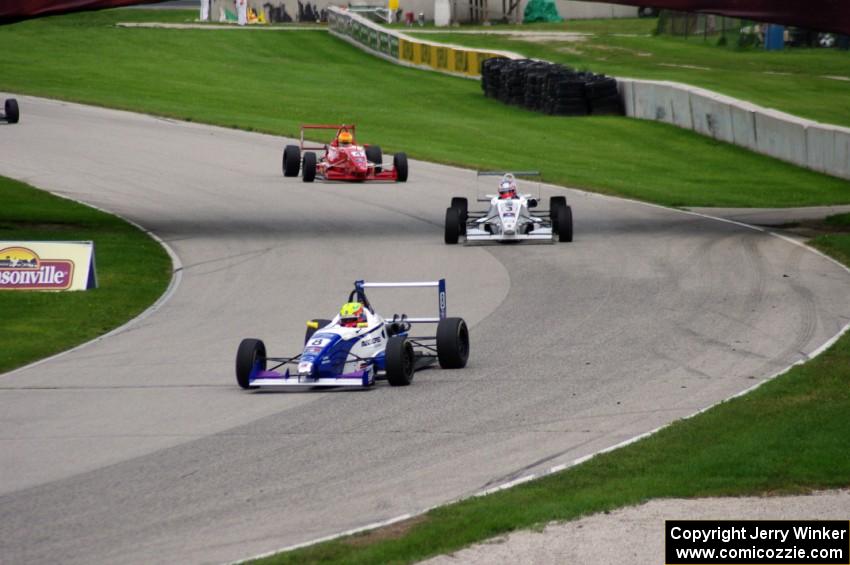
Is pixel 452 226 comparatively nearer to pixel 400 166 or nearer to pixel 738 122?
pixel 400 166

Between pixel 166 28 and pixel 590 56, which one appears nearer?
pixel 590 56

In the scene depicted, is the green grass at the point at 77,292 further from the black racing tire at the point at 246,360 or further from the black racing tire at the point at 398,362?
the black racing tire at the point at 398,362

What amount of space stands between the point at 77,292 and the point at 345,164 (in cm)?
1387

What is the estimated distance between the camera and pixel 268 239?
27.8 metres

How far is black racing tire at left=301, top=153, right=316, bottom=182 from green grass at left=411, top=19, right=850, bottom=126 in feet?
52.0

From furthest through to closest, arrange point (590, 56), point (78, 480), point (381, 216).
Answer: point (590, 56), point (381, 216), point (78, 480)

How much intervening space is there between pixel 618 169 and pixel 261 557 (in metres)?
29.5

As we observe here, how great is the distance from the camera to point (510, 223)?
26312 millimetres

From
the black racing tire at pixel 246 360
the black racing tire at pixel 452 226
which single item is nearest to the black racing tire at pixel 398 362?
the black racing tire at pixel 246 360

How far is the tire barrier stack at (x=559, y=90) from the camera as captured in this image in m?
48.0

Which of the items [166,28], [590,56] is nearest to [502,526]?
[590,56]

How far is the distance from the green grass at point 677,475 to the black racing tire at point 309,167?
2196 cm

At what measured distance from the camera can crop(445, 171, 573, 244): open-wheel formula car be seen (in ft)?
86.5

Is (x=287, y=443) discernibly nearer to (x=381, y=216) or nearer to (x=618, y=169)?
(x=381, y=216)
